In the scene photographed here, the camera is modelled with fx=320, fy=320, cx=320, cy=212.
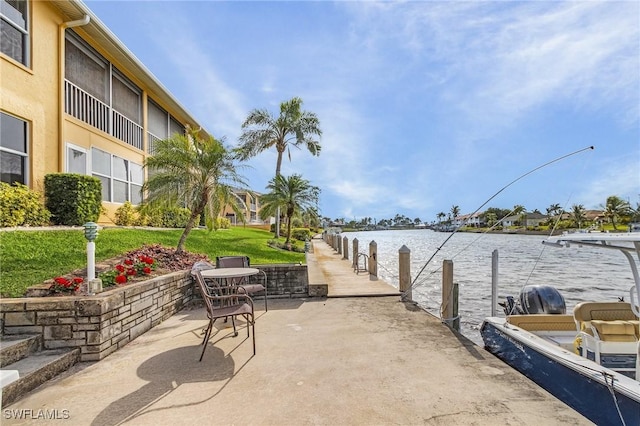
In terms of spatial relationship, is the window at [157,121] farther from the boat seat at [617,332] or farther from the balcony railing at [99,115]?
the boat seat at [617,332]

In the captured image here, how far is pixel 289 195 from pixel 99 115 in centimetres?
1364

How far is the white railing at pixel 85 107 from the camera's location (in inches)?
435

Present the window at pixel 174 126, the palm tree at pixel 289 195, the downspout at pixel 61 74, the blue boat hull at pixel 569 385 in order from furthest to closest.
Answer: the palm tree at pixel 289 195 < the window at pixel 174 126 < the downspout at pixel 61 74 < the blue boat hull at pixel 569 385

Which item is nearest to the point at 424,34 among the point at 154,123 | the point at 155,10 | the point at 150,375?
the point at 155,10

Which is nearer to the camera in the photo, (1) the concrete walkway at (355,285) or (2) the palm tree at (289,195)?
(1) the concrete walkway at (355,285)

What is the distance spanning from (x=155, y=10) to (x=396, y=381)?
10.9 meters

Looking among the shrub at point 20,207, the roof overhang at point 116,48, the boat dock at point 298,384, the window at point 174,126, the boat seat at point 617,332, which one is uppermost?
the roof overhang at point 116,48

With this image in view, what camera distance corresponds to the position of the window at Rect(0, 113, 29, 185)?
8.40 metres

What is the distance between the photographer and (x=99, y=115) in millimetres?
12609

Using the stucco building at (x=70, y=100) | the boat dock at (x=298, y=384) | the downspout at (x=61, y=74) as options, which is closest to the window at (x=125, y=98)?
the stucco building at (x=70, y=100)

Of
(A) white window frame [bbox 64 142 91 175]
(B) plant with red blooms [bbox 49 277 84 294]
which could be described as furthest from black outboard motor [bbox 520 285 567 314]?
(A) white window frame [bbox 64 142 91 175]

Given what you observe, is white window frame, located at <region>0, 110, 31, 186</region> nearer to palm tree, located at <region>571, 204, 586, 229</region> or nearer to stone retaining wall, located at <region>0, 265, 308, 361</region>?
stone retaining wall, located at <region>0, 265, 308, 361</region>

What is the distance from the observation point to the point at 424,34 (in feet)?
34.8

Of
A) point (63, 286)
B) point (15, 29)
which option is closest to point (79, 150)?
point (15, 29)
